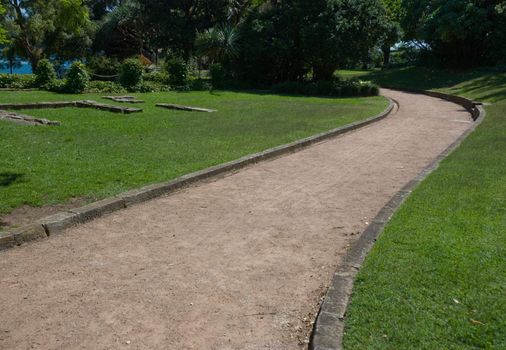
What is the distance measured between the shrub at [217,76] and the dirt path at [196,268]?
2073cm

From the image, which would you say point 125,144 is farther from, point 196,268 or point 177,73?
point 177,73

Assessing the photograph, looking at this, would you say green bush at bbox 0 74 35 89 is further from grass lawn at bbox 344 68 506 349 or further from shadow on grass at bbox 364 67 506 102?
grass lawn at bbox 344 68 506 349

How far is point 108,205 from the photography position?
6.02 meters

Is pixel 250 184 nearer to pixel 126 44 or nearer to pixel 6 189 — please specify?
pixel 6 189

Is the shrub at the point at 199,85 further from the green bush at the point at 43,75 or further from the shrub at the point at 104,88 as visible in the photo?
the green bush at the point at 43,75

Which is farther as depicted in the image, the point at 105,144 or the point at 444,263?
the point at 105,144

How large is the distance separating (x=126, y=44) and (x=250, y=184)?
41.4 m

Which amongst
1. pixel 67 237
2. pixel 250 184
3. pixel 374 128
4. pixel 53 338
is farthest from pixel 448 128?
pixel 53 338

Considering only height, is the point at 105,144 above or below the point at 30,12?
below

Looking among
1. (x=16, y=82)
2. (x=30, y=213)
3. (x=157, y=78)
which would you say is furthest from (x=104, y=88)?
(x=30, y=213)

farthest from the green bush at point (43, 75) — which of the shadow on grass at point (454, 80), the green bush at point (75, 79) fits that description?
the shadow on grass at point (454, 80)

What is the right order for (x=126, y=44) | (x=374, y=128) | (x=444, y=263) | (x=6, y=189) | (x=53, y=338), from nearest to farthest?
(x=53, y=338) < (x=444, y=263) < (x=6, y=189) < (x=374, y=128) < (x=126, y=44)

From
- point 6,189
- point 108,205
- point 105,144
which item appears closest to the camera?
point 108,205

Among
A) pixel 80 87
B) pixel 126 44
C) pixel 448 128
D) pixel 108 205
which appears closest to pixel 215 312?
pixel 108 205
